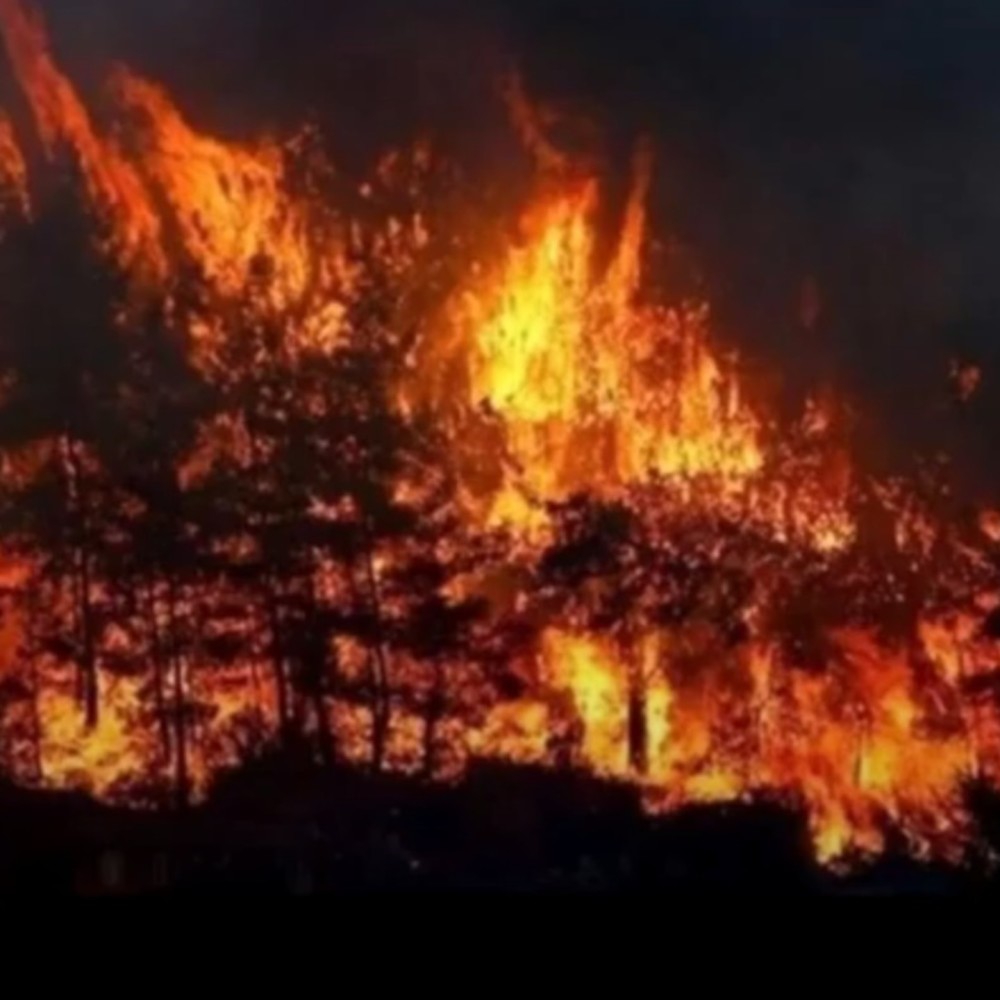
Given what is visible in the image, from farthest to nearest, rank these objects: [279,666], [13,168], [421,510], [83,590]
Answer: [13,168] → [421,510] → [83,590] → [279,666]

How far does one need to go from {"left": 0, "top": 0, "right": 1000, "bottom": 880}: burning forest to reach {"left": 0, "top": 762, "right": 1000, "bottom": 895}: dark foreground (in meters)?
0.26

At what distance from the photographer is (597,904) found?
254 inches

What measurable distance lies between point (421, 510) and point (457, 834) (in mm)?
2949

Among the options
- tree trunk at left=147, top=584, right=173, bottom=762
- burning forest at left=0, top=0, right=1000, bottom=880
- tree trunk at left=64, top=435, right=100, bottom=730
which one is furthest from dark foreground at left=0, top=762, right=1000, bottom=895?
tree trunk at left=64, top=435, right=100, bottom=730

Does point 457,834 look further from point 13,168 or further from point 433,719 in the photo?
point 13,168

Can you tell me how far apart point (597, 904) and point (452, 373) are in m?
13.0

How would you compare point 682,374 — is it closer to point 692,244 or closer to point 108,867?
point 692,244

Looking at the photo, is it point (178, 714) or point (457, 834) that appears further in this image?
point (178, 714)

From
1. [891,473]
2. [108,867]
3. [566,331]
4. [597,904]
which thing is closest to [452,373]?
[566,331]

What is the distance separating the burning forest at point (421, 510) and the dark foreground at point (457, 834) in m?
0.26

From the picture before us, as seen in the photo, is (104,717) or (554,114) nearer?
(104,717)

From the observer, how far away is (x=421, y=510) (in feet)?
60.2

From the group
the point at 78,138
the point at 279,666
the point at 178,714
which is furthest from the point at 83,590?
the point at 78,138

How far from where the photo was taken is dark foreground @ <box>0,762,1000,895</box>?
54.9 feet
